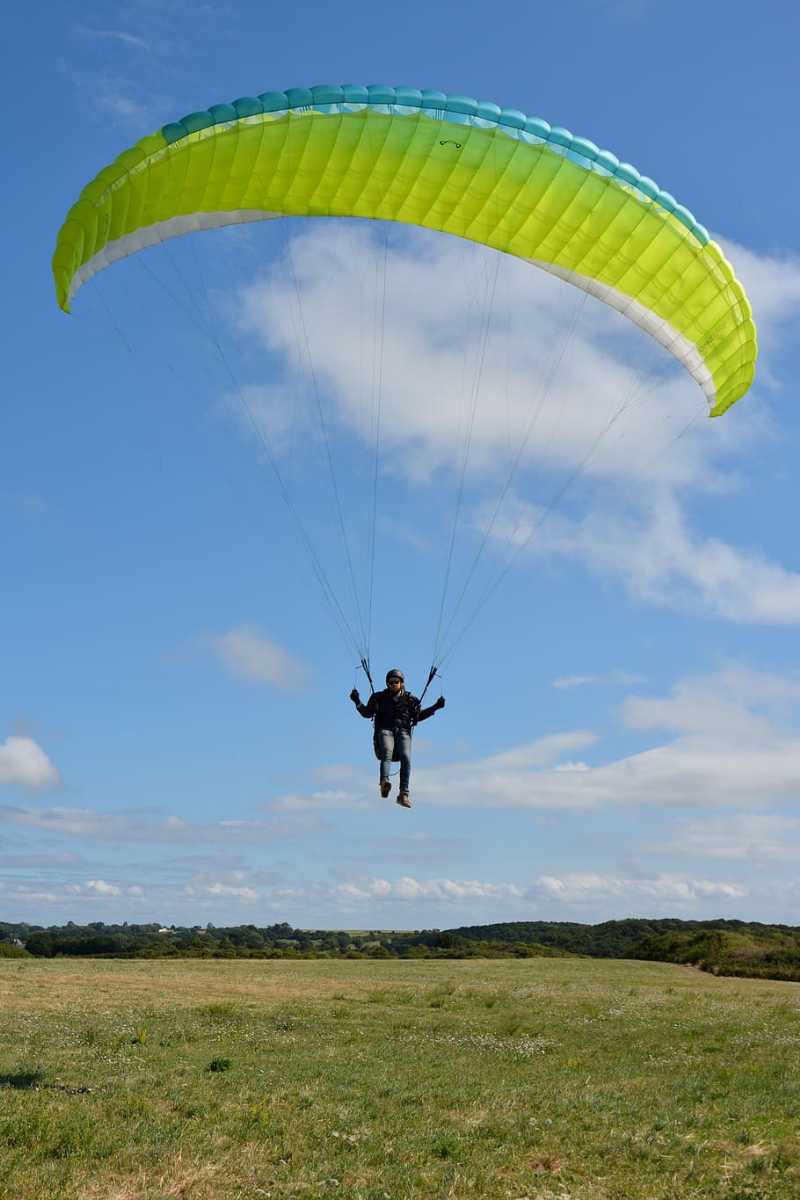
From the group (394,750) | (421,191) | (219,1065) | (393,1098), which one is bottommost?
(393,1098)

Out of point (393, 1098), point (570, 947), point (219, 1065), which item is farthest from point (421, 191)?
point (570, 947)

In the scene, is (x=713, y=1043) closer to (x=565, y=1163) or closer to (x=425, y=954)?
(x=565, y=1163)

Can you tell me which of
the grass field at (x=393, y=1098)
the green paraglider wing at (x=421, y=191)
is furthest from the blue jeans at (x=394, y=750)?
the green paraglider wing at (x=421, y=191)

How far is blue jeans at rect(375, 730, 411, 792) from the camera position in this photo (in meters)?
15.9

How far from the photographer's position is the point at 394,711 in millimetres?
16047

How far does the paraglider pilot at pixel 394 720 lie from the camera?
1596 centimetres

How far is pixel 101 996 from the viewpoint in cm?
2727

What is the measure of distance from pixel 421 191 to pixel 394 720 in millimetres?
8245

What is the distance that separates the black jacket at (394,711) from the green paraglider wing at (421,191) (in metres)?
7.59

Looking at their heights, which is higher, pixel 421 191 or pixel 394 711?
pixel 421 191

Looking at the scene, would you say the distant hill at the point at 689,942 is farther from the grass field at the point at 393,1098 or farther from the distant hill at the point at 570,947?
the grass field at the point at 393,1098

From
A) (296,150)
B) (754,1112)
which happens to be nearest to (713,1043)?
(754,1112)

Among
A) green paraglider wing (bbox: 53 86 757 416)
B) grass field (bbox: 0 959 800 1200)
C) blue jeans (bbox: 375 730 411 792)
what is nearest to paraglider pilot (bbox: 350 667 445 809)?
blue jeans (bbox: 375 730 411 792)

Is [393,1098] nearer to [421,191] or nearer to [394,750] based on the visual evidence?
[394,750]
